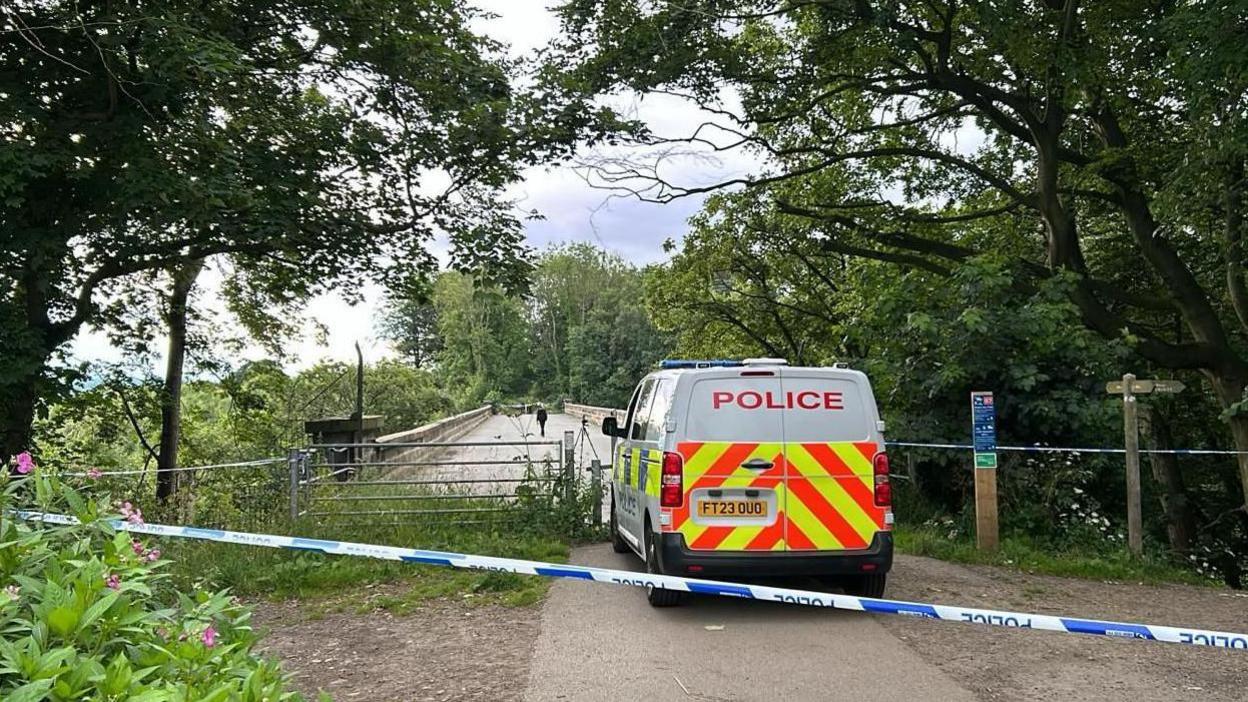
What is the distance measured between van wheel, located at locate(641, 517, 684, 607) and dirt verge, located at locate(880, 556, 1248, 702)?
158cm

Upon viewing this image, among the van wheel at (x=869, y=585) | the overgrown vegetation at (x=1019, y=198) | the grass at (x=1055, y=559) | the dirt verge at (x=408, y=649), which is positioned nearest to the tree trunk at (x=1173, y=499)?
the overgrown vegetation at (x=1019, y=198)

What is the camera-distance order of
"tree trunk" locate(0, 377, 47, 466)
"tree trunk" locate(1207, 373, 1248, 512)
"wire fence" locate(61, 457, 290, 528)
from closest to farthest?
"wire fence" locate(61, 457, 290, 528)
"tree trunk" locate(0, 377, 47, 466)
"tree trunk" locate(1207, 373, 1248, 512)

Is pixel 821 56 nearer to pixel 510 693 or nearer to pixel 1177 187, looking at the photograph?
pixel 1177 187

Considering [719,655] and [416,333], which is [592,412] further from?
[416,333]

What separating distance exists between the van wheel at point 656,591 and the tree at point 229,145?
574cm

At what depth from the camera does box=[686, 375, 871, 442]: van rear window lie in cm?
668

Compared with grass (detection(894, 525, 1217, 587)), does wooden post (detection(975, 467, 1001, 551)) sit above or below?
above

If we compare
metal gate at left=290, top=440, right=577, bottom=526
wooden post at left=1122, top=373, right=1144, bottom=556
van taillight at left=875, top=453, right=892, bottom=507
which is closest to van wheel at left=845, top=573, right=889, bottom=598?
van taillight at left=875, top=453, right=892, bottom=507

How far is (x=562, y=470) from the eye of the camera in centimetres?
1078

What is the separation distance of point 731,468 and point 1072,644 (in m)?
2.61

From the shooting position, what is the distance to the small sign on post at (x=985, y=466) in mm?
9008

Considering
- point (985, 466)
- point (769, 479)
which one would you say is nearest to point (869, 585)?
point (769, 479)

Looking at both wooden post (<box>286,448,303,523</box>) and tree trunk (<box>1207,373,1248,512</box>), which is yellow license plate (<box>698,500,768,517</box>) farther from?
tree trunk (<box>1207,373,1248,512</box>)

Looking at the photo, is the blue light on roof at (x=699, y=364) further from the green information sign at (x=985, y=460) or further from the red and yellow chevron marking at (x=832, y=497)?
the green information sign at (x=985, y=460)
